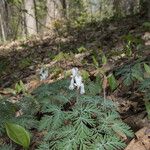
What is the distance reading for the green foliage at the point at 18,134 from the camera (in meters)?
2.56

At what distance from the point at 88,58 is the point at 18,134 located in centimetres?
322

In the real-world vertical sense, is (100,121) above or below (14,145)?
above

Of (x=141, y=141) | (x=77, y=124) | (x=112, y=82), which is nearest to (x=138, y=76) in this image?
(x=112, y=82)

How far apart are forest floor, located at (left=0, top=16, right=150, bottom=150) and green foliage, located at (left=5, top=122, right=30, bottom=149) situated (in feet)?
2.31

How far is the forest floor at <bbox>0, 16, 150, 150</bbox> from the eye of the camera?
3.07 m

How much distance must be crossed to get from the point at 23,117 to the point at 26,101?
1.12 feet

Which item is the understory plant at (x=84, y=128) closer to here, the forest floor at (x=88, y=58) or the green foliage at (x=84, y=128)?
the green foliage at (x=84, y=128)

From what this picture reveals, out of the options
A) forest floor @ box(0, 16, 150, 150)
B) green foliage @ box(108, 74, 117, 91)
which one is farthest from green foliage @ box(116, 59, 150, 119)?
green foliage @ box(108, 74, 117, 91)

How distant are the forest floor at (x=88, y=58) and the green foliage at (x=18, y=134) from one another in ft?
2.31

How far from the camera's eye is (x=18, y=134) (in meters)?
2.61

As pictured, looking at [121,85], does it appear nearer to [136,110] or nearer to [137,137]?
[136,110]

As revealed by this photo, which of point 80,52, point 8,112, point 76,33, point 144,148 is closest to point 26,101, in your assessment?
point 8,112

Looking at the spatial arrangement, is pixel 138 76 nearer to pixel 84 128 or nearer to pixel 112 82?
pixel 112 82

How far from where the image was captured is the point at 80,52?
631cm
